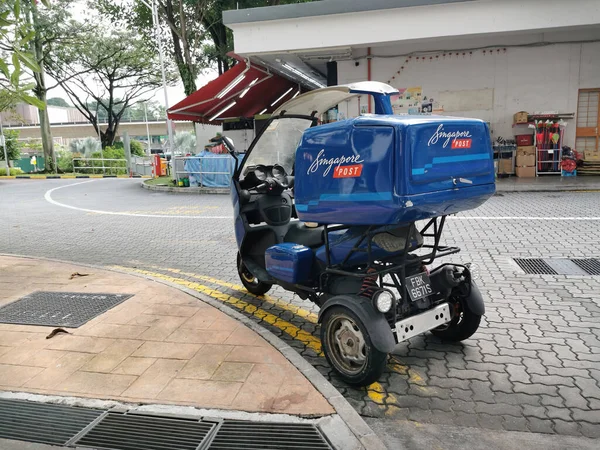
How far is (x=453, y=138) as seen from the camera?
9.77 feet

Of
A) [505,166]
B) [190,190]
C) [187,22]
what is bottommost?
[190,190]

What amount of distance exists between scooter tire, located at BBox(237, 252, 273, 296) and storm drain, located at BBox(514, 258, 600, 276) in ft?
10.5

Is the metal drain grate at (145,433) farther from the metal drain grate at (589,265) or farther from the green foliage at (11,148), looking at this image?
the green foliage at (11,148)

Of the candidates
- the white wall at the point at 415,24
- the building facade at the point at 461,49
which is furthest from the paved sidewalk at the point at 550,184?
the white wall at the point at 415,24

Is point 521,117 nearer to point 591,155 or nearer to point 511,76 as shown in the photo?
point 511,76

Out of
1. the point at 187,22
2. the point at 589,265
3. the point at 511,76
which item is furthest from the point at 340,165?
the point at 187,22

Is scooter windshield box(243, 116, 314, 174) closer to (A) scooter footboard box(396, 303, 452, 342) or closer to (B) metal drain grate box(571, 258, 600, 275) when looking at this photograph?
(A) scooter footboard box(396, 303, 452, 342)

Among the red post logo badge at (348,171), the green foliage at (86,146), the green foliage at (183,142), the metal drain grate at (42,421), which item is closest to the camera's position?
the metal drain grate at (42,421)

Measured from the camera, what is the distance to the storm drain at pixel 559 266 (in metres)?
5.46

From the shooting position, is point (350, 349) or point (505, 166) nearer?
point (350, 349)

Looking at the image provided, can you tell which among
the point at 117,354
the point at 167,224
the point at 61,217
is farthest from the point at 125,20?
the point at 117,354

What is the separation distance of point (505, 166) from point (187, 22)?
1625cm

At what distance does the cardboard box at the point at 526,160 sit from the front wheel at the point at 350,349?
1249 cm

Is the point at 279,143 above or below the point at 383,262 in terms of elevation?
above
